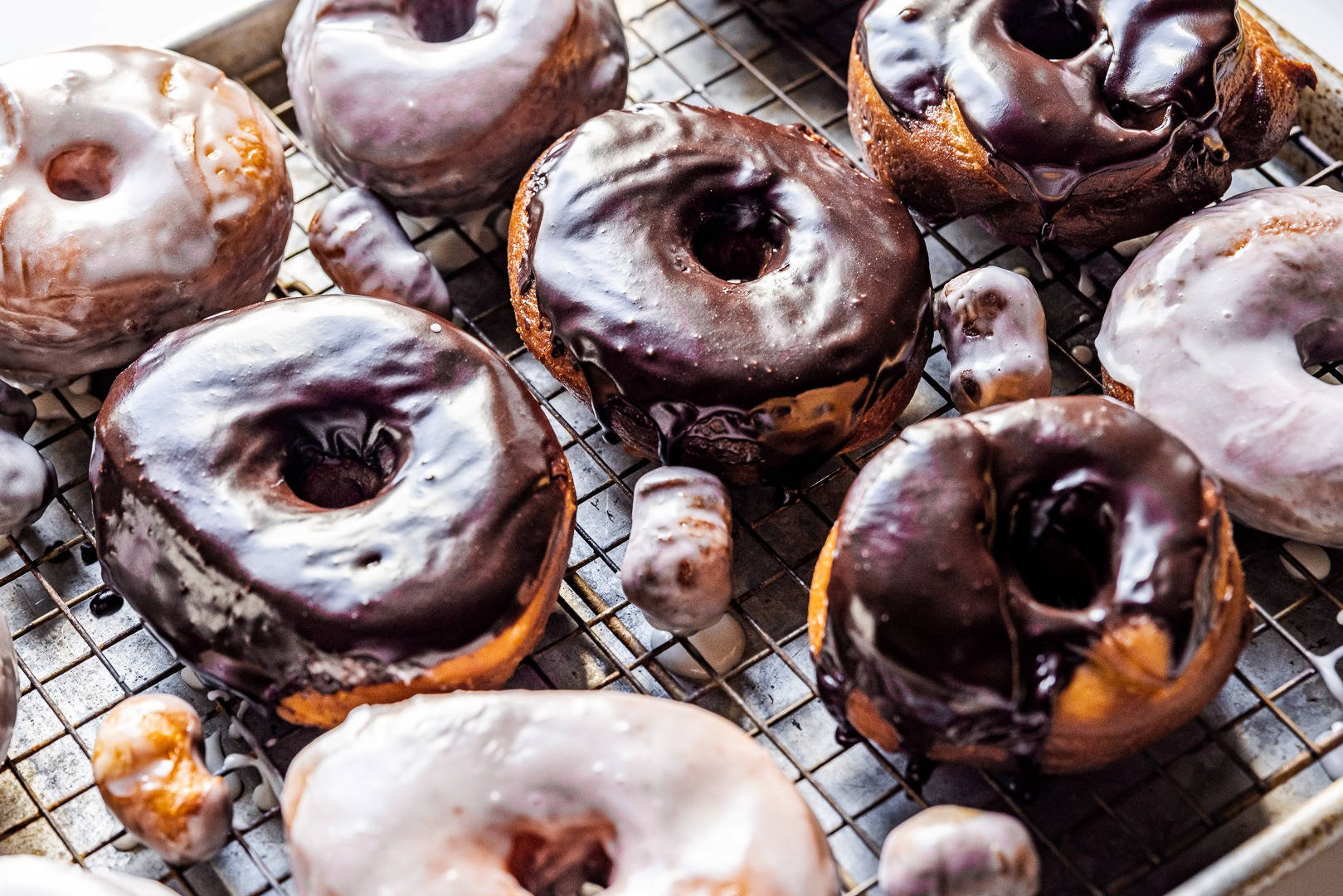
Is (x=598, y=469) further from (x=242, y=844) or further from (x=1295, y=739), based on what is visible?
(x=1295, y=739)

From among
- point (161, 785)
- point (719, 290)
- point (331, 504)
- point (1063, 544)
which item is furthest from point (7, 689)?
point (1063, 544)

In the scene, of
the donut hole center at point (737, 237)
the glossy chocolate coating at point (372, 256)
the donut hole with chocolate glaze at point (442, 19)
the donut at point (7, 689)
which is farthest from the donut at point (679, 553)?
the donut hole with chocolate glaze at point (442, 19)

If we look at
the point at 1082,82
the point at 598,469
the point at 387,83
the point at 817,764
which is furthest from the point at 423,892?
the point at 1082,82

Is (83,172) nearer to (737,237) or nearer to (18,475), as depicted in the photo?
(18,475)

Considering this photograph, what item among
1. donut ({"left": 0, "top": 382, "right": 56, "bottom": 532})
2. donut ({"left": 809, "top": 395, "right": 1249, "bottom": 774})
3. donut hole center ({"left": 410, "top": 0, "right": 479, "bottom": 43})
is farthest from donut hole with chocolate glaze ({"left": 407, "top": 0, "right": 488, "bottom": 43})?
donut ({"left": 809, "top": 395, "right": 1249, "bottom": 774})

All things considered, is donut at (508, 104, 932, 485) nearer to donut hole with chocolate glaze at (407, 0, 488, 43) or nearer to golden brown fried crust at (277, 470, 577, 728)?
golden brown fried crust at (277, 470, 577, 728)

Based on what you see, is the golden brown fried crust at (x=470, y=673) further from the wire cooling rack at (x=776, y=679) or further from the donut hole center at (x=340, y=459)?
the donut hole center at (x=340, y=459)
